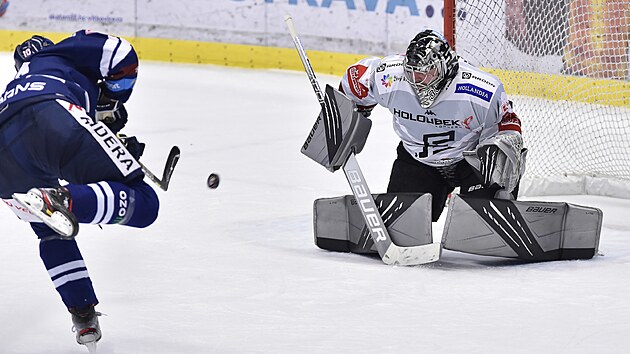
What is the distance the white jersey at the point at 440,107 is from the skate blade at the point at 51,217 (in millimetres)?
1800

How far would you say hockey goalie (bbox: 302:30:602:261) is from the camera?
3756 mm

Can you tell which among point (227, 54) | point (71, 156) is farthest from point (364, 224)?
point (227, 54)

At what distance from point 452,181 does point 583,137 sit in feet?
4.68

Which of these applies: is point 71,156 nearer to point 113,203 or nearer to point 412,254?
point 113,203

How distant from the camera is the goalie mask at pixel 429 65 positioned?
3.72 m

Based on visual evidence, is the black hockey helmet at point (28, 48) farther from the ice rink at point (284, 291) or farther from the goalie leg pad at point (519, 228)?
the goalie leg pad at point (519, 228)

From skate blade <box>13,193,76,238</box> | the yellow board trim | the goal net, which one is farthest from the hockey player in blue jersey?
the yellow board trim

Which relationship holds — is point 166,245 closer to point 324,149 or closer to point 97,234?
point 97,234

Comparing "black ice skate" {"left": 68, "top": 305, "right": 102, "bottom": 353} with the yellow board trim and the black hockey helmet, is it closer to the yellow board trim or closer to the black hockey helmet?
the black hockey helmet

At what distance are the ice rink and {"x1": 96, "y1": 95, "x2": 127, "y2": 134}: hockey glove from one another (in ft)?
1.75

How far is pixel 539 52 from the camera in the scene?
5.54 meters

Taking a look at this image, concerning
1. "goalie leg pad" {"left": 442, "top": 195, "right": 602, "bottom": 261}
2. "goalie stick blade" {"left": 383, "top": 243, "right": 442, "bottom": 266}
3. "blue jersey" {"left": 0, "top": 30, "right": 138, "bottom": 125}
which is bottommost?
"goalie stick blade" {"left": 383, "top": 243, "right": 442, "bottom": 266}

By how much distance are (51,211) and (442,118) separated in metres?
1.86

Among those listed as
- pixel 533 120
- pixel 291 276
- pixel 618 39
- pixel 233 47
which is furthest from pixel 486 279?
pixel 233 47
